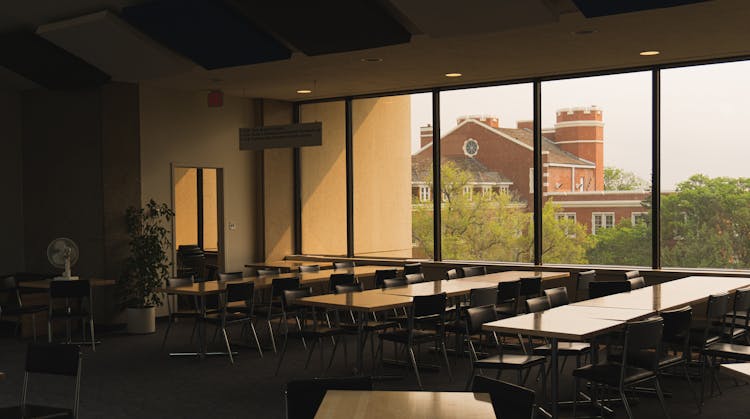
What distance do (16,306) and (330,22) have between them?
5.88m

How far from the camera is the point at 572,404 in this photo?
6754 mm

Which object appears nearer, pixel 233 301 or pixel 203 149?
pixel 233 301

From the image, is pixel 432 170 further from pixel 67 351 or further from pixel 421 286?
pixel 67 351

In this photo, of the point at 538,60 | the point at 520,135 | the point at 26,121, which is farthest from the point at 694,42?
the point at 26,121

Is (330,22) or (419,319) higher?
(330,22)

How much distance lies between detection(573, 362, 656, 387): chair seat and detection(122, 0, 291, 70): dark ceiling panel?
16.6 feet

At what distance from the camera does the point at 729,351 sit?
6387 mm

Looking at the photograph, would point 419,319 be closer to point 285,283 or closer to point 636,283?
point 285,283

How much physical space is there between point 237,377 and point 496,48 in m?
4.56

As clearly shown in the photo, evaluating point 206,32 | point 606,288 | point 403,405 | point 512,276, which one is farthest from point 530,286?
point 403,405

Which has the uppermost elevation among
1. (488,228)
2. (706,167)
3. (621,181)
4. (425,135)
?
(425,135)

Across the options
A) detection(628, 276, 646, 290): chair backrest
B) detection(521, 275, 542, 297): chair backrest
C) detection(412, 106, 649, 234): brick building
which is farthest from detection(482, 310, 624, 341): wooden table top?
detection(412, 106, 649, 234): brick building

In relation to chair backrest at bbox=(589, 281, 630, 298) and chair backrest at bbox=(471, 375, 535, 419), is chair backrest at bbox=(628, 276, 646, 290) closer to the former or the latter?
chair backrest at bbox=(589, 281, 630, 298)

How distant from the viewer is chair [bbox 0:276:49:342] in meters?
9.97
